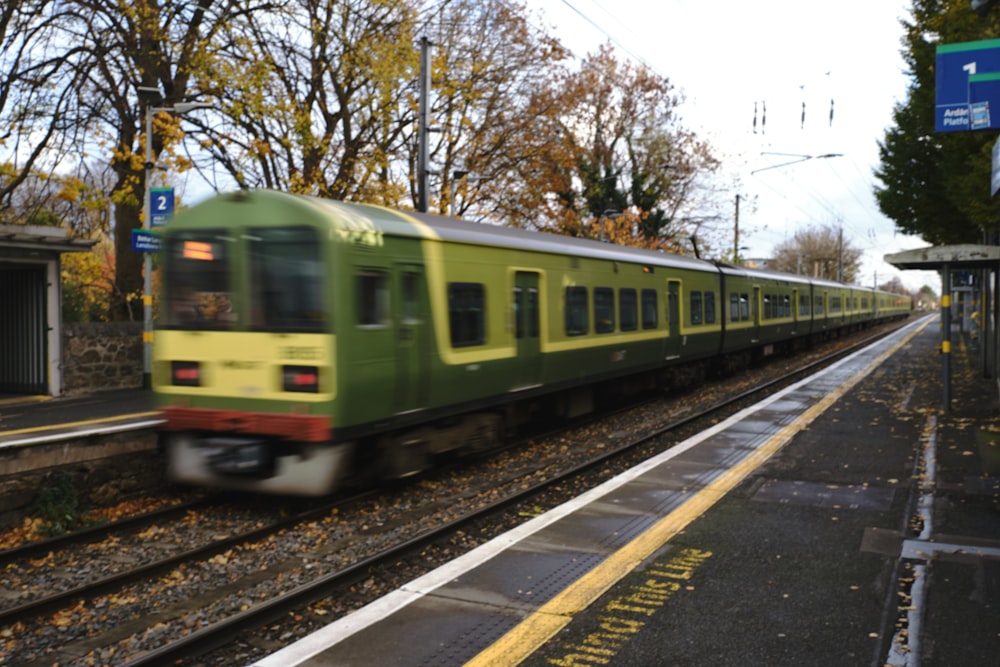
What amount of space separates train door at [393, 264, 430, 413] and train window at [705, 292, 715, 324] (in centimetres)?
1074

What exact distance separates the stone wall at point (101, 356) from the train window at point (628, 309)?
977 centimetres

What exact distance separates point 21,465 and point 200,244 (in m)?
2.67

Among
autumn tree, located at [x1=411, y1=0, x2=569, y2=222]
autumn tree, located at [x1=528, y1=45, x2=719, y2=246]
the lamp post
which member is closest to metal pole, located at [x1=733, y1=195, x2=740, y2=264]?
autumn tree, located at [x1=528, y1=45, x2=719, y2=246]

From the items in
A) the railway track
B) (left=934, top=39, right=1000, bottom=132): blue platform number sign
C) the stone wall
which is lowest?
the railway track

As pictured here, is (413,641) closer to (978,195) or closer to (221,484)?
(221,484)

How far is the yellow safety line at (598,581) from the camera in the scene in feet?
14.5

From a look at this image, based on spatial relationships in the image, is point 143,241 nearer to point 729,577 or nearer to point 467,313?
point 467,313

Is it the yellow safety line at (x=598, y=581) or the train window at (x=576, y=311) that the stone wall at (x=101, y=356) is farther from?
the yellow safety line at (x=598, y=581)

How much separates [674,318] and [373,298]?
9329mm

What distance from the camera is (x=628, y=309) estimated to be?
1385cm

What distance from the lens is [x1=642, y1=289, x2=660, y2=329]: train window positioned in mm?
14523

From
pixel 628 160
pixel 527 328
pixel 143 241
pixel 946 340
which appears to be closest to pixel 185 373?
pixel 527 328

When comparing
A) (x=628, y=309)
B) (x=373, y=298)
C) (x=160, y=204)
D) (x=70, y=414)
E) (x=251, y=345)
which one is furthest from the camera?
(x=160, y=204)

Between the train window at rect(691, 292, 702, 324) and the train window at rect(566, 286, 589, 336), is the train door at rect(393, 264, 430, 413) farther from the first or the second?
the train window at rect(691, 292, 702, 324)
